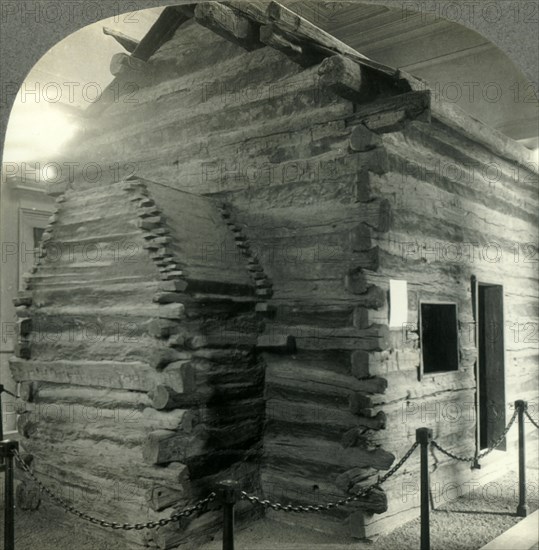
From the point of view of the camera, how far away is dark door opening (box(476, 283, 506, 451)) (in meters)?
7.99

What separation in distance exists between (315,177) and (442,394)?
2.81 m

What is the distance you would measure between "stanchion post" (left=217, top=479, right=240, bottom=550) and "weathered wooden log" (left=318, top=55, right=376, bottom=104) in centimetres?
357

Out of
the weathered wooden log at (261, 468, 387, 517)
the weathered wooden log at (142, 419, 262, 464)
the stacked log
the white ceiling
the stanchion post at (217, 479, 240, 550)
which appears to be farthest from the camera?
the white ceiling

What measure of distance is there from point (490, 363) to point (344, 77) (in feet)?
14.9

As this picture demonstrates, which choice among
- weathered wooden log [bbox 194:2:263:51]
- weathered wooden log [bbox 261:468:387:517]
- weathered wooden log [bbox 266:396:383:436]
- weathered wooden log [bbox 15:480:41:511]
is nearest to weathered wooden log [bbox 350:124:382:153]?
weathered wooden log [bbox 194:2:263:51]

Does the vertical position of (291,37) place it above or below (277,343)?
above

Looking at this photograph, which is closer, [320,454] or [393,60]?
[320,454]

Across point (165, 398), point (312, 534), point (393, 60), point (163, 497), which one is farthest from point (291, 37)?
point (393, 60)

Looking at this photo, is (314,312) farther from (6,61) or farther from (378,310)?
(6,61)

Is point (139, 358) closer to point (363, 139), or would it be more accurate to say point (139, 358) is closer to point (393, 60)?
point (363, 139)

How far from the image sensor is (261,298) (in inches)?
247

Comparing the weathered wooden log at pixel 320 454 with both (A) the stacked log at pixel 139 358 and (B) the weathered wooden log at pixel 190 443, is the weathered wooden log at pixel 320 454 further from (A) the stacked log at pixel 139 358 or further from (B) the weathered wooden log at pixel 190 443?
(B) the weathered wooden log at pixel 190 443

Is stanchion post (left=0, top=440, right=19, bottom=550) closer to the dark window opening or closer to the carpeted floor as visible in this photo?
the carpeted floor

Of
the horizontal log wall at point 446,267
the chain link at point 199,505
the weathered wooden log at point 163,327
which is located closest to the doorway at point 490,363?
the horizontal log wall at point 446,267
